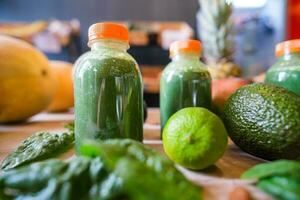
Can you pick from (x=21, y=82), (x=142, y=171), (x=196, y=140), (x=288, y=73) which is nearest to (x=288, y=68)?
(x=288, y=73)

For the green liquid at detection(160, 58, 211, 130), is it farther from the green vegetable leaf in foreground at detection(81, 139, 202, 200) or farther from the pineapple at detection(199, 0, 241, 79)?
the pineapple at detection(199, 0, 241, 79)

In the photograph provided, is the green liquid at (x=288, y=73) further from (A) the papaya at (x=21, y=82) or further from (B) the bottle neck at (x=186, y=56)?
(A) the papaya at (x=21, y=82)

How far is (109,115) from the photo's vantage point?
0.41 metres

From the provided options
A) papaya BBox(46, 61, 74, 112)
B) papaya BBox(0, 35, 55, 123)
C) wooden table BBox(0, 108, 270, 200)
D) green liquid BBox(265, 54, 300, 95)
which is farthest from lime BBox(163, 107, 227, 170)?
papaya BBox(46, 61, 74, 112)

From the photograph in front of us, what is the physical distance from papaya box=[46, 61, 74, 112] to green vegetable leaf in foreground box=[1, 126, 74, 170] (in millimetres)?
567

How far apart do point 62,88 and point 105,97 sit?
658 millimetres

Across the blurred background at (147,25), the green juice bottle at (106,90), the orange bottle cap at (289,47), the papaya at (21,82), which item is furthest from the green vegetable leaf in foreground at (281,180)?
the blurred background at (147,25)

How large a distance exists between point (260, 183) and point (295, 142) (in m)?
0.11

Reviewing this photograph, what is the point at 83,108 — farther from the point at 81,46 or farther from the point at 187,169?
the point at 81,46

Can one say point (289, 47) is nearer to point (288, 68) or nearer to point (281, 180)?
point (288, 68)

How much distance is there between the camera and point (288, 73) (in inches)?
20.9

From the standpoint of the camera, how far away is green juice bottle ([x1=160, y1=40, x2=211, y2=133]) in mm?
521

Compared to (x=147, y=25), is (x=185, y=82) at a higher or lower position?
lower

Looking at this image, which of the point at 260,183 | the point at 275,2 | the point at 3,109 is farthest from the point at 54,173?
the point at 275,2
